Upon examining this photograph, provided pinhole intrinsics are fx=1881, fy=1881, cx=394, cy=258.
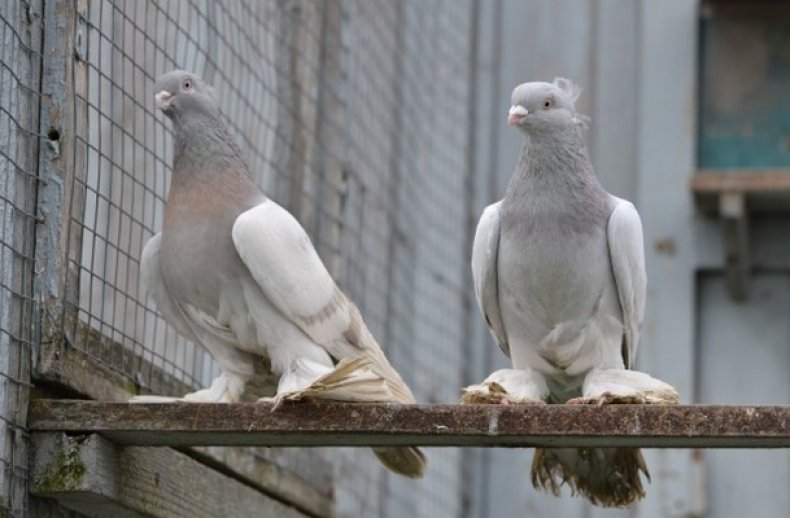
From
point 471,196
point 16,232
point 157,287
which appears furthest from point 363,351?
point 471,196

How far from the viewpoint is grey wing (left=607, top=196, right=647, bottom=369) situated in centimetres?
620

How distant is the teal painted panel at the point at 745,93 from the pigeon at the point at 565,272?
3.55m

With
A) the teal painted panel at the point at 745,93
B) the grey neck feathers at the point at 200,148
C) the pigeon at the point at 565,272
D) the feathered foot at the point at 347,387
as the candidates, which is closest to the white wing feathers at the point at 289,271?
the grey neck feathers at the point at 200,148

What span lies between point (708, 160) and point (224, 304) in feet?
14.5

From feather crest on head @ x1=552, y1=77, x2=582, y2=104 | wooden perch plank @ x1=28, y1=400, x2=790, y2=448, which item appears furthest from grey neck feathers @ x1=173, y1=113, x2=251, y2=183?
feather crest on head @ x1=552, y1=77, x2=582, y2=104

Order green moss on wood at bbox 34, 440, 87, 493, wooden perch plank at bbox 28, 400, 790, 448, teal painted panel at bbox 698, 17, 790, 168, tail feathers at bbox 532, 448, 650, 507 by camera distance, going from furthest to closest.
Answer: teal painted panel at bbox 698, 17, 790, 168 → tail feathers at bbox 532, 448, 650, 507 → green moss on wood at bbox 34, 440, 87, 493 → wooden perch plank at bbox 28, 400, 790, 448

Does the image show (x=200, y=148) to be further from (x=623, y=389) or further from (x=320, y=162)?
(x=320, y=162)

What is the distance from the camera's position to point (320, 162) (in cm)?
850

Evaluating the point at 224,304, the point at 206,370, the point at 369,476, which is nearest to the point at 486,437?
the point at 224,304

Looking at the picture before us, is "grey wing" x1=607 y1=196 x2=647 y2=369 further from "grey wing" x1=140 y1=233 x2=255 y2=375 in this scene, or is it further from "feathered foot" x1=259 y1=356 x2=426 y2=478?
"grey wing" x1=140 y1=233 x2=255 y2=375

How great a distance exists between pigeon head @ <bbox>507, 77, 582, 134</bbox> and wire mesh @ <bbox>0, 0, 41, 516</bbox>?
61.9 inches

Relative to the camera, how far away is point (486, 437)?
5.42 meters

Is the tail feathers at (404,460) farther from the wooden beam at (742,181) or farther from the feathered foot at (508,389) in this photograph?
the wooden beam at (742,181)

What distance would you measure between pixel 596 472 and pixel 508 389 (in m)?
0.41
